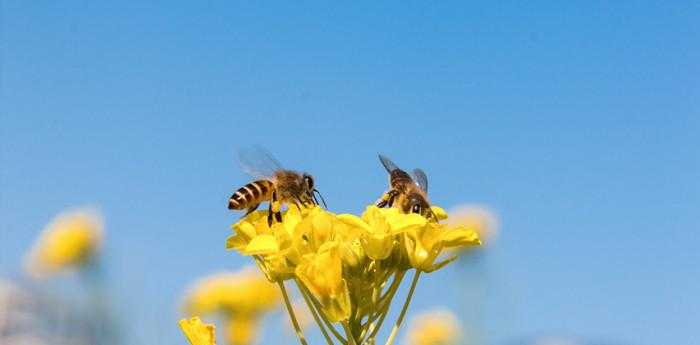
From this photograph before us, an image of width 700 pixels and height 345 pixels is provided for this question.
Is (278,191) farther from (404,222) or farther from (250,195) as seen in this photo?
(404,222)

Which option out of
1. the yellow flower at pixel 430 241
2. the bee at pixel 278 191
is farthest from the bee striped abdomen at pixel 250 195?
the yellow flower at pixel 430 241

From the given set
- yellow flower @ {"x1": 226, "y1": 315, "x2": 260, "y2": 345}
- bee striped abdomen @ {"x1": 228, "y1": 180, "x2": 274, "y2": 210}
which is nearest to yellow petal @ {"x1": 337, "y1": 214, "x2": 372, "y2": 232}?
bee striped abdomen @ {"x1": 228, "y1": 180, "x2": 274, "y2": 210}

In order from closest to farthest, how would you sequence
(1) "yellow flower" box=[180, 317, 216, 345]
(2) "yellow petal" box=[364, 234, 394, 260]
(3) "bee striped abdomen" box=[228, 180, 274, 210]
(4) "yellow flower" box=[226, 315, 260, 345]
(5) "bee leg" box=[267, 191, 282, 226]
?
(2) "yellow petal" box=[364, 234, 394, 260], (1) "yellow flower" box=[180, 317, 216, 345], (5) "bee leg" box=[267, 191, 282, 226], (3) "bee striped abdomen" box=[228, 180, 274, 210], (4) "yellow flower" box=[226, 315, 260, 345]

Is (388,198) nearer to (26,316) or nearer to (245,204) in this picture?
(245,204)

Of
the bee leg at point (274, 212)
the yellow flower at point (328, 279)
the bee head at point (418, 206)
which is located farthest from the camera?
the bee head at point (418, 206)

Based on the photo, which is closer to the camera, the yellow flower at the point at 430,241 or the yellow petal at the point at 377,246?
the yellow petal at the point at 377,246

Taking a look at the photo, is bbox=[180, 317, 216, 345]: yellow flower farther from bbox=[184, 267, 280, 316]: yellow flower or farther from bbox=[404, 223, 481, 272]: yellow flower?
bbox=[184, 267, 280, 316]: yellow flower

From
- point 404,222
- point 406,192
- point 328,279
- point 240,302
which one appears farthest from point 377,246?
point 240,302

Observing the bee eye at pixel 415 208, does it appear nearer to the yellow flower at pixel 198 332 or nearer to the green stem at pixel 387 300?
the green stem at pixel 387 300
